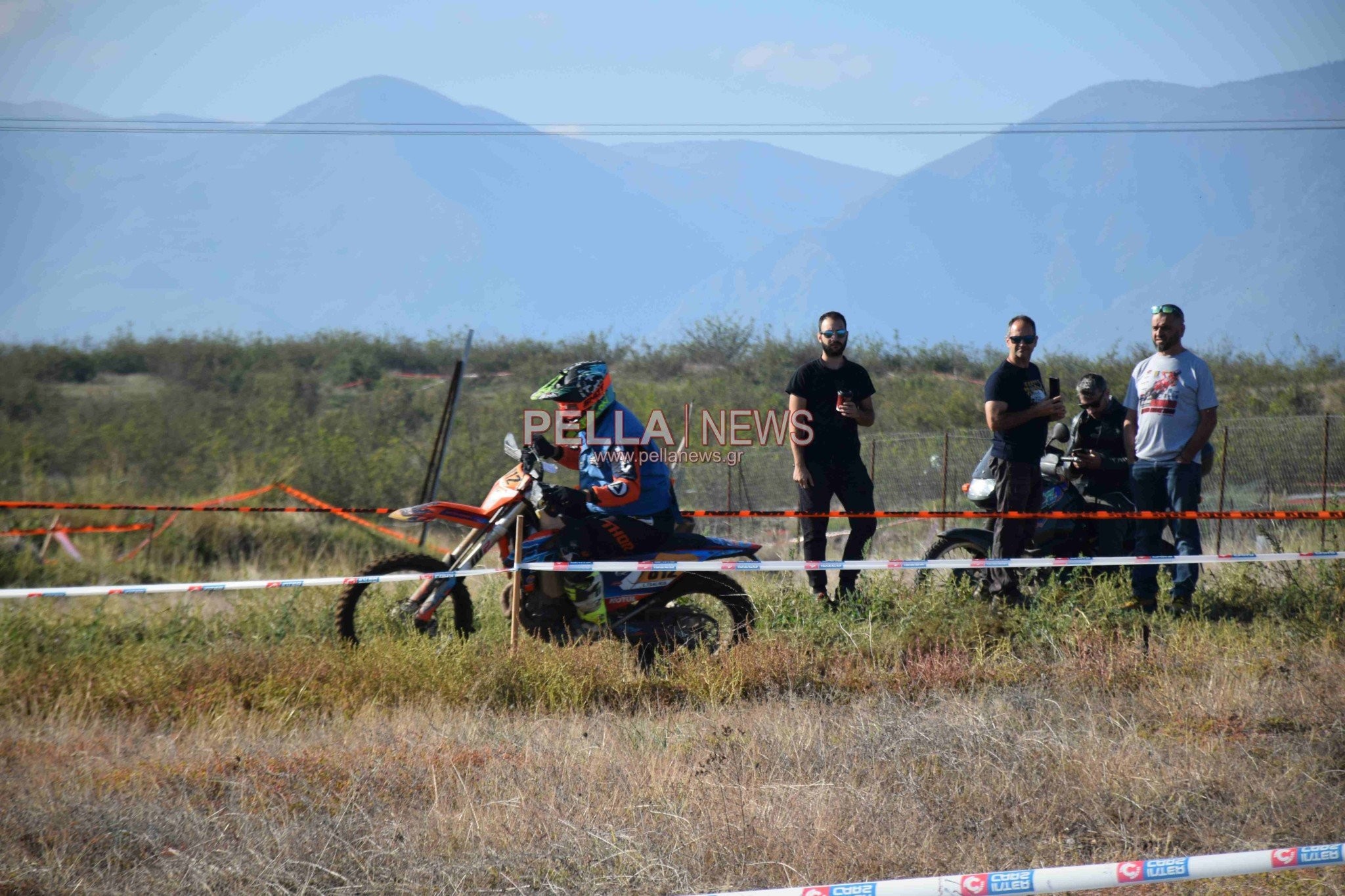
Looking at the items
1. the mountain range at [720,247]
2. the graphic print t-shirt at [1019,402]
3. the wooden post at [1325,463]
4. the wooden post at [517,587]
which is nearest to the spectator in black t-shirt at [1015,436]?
the graphic print t-shirt at [1019,402]

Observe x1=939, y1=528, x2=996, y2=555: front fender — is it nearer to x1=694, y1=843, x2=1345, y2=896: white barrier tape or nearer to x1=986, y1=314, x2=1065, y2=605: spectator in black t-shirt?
x1=986, y1=314, x2=1065, y2=605: spectator in black t-shirt

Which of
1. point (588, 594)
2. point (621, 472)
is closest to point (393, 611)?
point (588, 594)

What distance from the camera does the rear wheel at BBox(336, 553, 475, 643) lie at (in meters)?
5.86

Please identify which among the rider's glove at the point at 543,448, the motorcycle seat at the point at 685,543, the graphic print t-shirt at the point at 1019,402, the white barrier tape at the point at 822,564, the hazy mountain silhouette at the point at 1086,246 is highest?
the hazy mountain silhouette at the point at 1086,246

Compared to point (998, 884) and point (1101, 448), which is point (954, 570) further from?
point (998, 884)

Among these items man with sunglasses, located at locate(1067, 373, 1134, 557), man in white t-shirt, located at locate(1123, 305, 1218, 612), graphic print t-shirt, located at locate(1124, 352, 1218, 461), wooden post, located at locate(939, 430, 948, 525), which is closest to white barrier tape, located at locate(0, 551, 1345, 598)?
man in white t-shirt, located at locate(1123, 305, 1218, 612)

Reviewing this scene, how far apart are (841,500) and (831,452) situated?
0.31 meters

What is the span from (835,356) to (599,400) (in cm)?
172

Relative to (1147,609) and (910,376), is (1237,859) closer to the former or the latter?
(1147,609)

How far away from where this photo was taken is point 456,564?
19.4ft

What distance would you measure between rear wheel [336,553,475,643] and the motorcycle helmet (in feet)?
3.76

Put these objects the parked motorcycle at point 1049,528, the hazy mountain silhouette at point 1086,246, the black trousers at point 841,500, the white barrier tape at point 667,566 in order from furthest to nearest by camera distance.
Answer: the hazy mountain silhouette at point 1086,246, the parked motorcycle at point 1049,528, the black trousers at point 841,500, the white barrier tape at point 667,566

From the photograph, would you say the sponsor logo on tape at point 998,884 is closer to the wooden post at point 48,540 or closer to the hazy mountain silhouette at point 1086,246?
the wooden post at point 48,540

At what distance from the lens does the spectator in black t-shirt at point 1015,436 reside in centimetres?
652
